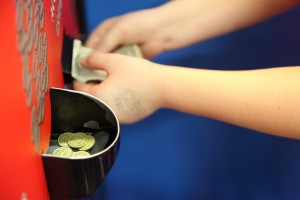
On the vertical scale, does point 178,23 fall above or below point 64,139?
above

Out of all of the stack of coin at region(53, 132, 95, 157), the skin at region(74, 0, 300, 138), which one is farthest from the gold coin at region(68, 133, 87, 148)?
the skin at region(74, 0, 300, 138)

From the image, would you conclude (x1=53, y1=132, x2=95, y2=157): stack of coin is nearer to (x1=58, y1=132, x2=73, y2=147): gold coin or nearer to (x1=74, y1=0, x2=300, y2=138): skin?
(x1=58, y1=132, x2=73, y2=147): gold coin

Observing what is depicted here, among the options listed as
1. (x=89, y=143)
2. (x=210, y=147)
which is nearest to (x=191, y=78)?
(x=89, y=143)

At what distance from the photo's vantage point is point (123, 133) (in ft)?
Answer: 2.43

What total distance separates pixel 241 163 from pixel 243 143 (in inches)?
1.8

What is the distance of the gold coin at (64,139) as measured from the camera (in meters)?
0.39

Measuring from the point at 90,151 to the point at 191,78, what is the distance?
17 centimetres

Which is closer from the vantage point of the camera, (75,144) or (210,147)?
(75,144)

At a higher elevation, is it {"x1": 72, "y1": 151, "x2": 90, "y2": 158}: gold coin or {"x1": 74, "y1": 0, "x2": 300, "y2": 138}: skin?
{"x1": 74, "y1": 0, "x2": 300, "y2": 138}: skin

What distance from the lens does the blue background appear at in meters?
0.69

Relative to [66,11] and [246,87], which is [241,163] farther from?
[66,11]

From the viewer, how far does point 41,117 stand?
1.10 ft

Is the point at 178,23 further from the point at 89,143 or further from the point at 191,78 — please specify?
the point at 89,143

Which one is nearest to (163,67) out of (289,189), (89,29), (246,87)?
(246,87)
